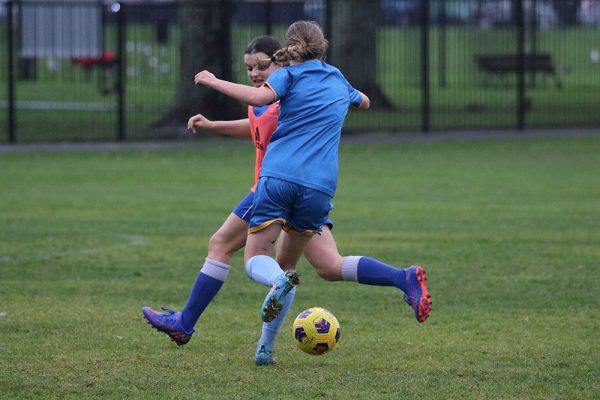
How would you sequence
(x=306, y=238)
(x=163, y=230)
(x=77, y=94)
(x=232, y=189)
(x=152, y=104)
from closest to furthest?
(x=306, y=238), (x=163, y=230), (x=232, y=189), (x=152, y=104), (x=77, y=94)

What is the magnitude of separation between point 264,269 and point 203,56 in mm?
→ 16443

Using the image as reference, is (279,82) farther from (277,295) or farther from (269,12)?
(269,12)

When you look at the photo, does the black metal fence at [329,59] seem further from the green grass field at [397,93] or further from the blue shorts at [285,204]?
the blue shorts at [285,204]

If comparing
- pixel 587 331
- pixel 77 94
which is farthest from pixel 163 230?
pixel 77 94

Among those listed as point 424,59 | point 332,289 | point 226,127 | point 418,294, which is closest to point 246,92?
point 226,127

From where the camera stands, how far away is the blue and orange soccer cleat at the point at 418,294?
5973 mm

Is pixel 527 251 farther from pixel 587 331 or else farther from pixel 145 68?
pixel 145 68

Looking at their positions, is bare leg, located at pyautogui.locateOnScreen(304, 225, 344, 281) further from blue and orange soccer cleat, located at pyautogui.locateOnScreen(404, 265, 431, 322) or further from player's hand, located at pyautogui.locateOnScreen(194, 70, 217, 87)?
player's hand, located at pyautogui.locateOnScreen(194, 70, 217, 87)

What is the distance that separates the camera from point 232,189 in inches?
588

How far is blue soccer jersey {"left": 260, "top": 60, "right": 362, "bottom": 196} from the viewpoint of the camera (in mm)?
5887

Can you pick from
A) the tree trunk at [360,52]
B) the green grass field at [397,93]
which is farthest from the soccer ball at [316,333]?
the tree trunk at [360,52]

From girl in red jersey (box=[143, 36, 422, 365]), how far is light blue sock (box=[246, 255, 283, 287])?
36cm

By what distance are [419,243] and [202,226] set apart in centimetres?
231

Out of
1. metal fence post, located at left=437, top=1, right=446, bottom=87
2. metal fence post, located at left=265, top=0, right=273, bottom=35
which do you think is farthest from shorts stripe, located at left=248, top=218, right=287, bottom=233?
metal fence post, located at left=437, top=1, right=446, bottom=87
